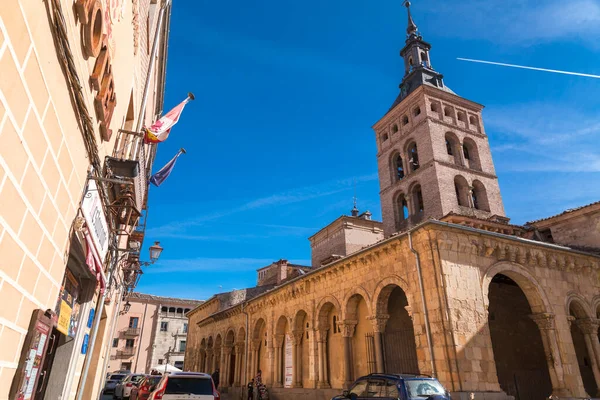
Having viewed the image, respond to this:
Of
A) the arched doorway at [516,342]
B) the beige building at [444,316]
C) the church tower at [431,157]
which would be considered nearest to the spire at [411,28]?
the church tower at [431,157]

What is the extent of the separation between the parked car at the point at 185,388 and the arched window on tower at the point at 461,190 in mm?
26374

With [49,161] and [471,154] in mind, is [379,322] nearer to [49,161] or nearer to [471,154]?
[49,161]

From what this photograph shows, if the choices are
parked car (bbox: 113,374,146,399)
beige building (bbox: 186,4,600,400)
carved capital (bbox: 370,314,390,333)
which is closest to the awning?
beige building (bbox: 186,4,600,400)

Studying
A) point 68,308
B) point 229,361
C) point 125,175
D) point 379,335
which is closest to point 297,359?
point 379,335

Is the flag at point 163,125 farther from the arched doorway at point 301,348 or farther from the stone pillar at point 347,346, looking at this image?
the arched doorway at point 301,348

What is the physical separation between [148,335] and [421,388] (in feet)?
152

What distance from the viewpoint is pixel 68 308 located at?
22.6 ft

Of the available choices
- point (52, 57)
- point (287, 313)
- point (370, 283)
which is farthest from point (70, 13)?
point (287, 313)

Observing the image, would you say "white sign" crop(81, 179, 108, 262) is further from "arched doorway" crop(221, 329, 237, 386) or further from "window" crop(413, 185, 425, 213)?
"window" crop(413, 185, 425, 213)

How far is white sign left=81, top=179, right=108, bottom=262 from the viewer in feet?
17.6

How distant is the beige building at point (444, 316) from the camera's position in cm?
1182

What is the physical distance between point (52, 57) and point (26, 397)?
11.8 feet

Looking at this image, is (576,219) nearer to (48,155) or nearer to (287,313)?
(287,313)

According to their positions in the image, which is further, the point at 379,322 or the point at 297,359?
the point at 297,359
